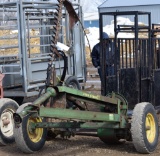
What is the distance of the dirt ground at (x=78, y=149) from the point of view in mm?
7668

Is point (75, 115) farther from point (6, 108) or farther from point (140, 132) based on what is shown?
point (6, 108)

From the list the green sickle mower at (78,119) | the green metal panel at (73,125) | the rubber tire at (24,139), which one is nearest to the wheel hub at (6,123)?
the green sickle mower at (78,119)

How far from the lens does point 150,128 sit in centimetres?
771

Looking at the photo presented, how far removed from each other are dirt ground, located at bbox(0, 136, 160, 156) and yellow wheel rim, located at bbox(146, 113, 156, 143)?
8.7 inches

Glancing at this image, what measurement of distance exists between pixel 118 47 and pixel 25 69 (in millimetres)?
2136

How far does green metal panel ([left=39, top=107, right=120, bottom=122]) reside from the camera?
22.2 ft

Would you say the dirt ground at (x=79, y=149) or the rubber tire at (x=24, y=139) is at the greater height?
the rubber tire at (x=24, y=139)

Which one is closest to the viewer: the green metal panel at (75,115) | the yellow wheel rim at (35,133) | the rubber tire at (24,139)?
the green metal panel at (75,115)

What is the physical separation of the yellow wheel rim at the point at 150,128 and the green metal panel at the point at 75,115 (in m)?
0.52

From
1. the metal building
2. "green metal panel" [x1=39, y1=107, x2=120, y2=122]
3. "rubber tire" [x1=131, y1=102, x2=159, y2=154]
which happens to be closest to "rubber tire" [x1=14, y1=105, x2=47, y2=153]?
"green metal panel" [x1=39, y1=107, x2=120, y2=122]

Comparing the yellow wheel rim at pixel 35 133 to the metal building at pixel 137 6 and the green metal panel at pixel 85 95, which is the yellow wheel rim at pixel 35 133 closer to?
the green metal panel at pixel 85 95

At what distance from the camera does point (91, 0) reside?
13600 centimetres

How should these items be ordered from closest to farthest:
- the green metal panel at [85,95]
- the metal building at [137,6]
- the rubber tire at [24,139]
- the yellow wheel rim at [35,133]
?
the green metal panel at [85,95], the rubber tire at [24,139], the yellow wheel rim at [35,133], the metal building at [137,6]

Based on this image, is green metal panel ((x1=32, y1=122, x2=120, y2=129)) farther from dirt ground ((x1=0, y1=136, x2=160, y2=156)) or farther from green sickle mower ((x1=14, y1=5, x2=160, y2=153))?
dirt ground ((x1=0, y1=136, x2=160, y2=156))
